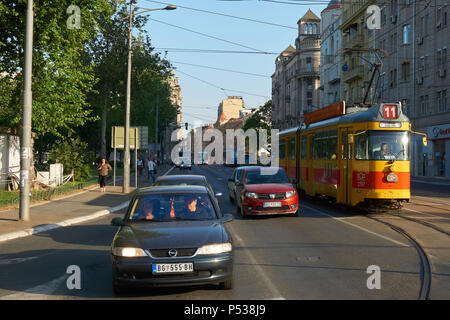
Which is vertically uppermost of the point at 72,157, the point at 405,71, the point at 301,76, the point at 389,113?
the point at 301,76

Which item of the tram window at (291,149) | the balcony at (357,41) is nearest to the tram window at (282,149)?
the tram window at (291,149)

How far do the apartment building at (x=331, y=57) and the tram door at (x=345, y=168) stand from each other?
51930 mm

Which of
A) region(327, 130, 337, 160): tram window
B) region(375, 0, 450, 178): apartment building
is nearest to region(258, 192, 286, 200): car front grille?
region(327, 130, 337, 160): tram window

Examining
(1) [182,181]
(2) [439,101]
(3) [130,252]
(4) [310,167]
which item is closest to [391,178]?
(4) [310,167]

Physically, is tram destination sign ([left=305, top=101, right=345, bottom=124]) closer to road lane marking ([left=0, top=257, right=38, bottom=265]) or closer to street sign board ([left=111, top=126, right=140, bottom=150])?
street sign board ([left=111, top=126, right=140, bottom=150])

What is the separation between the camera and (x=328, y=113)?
764 inches

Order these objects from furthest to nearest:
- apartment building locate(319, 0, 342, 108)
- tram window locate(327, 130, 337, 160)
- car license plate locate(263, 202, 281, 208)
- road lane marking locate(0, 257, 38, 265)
→ 1. apartment building locate(319, 0, 342, 108)
2. tram window locate(327, 130, 337, 160)
3. car license plate locate(263, 202, 281, 208)
4. road lane marking locate(0, 257, 38, 265)

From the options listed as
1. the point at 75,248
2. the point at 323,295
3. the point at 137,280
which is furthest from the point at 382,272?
the point at 75,248

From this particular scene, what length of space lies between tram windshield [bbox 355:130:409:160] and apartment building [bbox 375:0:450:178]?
86.6ft

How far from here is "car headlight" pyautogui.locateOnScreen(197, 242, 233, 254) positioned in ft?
21.3

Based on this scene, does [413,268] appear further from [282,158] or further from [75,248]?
[282,158]

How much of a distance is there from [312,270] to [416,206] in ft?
40.2

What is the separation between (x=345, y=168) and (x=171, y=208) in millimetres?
9988

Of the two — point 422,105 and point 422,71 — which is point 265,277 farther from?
point 422,105
